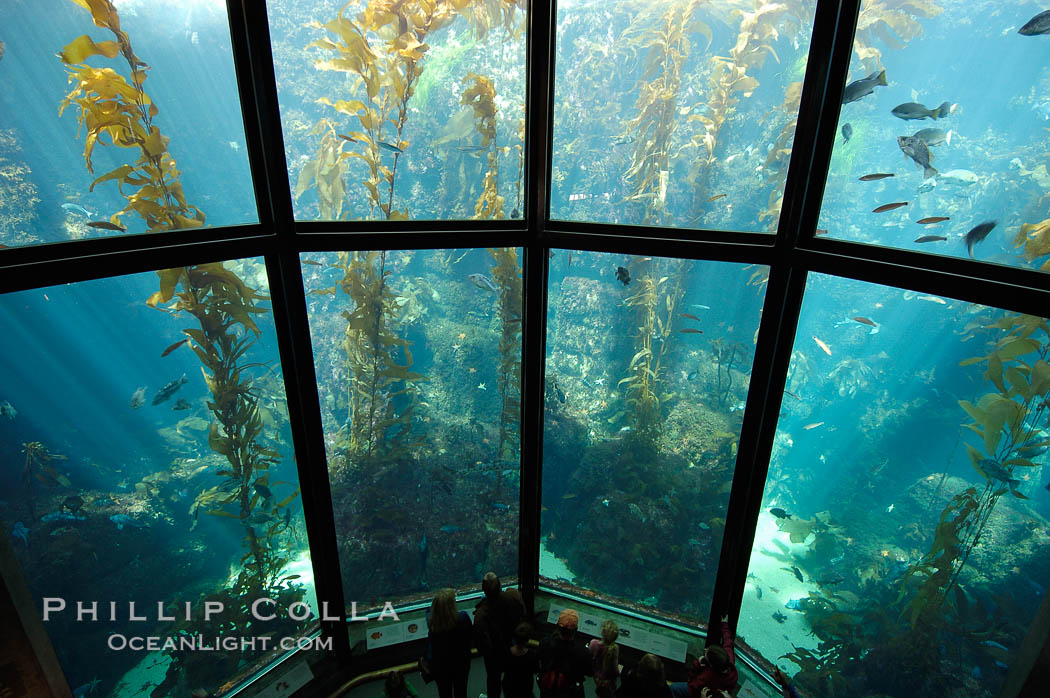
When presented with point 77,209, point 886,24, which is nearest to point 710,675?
point 886,24

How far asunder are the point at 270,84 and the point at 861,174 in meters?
2.55

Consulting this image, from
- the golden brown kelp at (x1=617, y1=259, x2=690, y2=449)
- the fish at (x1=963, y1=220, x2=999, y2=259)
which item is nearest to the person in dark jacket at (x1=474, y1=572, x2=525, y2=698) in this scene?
the golden brown kelp at (x1=617, y1=259, x2=690, y2=449)

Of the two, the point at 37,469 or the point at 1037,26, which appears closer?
the point at 1037,26

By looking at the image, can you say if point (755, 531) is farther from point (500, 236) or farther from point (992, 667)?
point (500, 236)

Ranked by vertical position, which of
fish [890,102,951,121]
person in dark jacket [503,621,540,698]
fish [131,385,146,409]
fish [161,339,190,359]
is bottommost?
person in dark jacket [503,621,540,698]

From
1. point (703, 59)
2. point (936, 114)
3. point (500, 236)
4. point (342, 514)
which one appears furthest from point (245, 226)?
point (936, 114)

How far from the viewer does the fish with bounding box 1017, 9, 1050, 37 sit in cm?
151

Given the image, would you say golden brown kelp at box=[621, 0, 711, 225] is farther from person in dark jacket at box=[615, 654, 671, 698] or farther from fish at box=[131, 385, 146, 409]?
fish at box=[131, 385, 146, 409]

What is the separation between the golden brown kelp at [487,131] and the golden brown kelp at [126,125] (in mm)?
1332

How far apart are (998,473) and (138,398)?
3650 mm

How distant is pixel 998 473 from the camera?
182cm

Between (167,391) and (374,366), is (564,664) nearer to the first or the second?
(374,366)

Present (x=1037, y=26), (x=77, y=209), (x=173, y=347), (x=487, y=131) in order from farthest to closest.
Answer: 1. (x=487, y=131)
2. (x=173, y=347)
3. (x=77, y=209)
4. (x=1037, y=26)

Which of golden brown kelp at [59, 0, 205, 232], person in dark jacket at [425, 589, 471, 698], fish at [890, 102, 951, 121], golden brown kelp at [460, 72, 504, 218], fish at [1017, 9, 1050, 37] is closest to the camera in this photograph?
fish at [1017, 9, 1050, 37]
